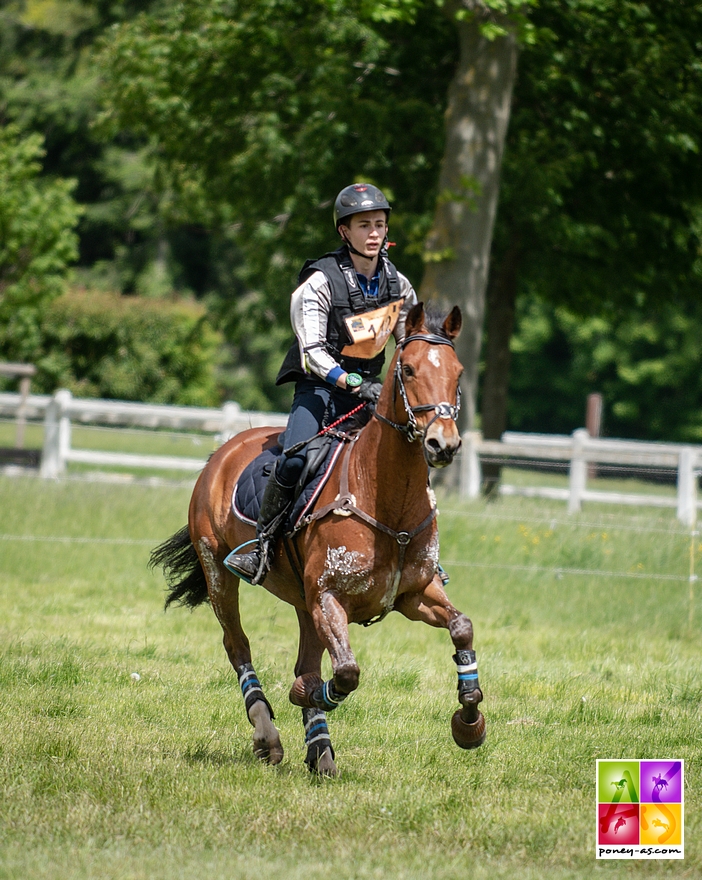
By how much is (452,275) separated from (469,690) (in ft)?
35.4

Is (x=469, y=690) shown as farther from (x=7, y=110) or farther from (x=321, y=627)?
(x=7, y=110)

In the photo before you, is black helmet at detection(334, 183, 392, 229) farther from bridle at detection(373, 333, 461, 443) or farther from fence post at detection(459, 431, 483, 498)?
fence post at detection(459, 431, 483, 498)

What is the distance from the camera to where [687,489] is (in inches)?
603

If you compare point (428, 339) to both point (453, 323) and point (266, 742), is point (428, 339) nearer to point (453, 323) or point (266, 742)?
point (453, 323)

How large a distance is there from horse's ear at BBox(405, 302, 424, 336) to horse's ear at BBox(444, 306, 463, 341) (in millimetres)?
120

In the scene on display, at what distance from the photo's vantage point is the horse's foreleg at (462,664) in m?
5.48

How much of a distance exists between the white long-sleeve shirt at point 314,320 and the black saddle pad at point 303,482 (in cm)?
40

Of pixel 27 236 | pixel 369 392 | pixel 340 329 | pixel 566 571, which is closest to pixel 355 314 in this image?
pixel 340 329

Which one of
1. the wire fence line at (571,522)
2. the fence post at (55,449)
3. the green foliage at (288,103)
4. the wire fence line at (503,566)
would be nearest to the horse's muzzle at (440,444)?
the wire fence line at (503,566)

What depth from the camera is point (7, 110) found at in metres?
42.9

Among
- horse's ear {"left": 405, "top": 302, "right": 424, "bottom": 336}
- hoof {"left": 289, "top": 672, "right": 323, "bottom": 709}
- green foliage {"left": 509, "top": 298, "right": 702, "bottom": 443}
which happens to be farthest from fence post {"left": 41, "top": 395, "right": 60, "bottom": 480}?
green foliage {"left": 509, "top": 298, "right": 702, "bottom": 443}

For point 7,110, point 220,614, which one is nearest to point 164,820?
point 220,614

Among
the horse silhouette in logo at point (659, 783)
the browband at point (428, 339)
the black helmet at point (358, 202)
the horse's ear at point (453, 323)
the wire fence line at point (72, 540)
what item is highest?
the black helmet at point (358, 202)

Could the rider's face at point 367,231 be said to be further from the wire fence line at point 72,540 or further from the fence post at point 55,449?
the fence post at point 55,449
